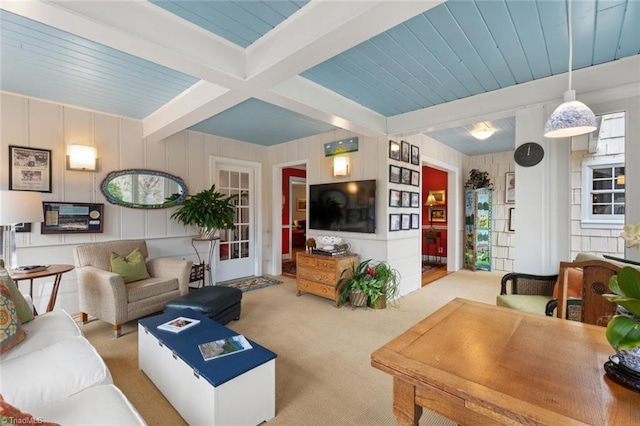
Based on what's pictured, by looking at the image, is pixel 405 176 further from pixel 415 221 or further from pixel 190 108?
pixel 190 108

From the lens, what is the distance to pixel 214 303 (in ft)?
8.99

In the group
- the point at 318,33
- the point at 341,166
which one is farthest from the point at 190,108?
the point at 341,166

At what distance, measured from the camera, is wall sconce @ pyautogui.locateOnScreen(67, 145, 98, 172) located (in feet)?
10.8

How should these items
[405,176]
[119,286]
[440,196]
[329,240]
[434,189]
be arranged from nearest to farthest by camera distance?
[119,286] < [329,240] < [405,176] < [440,196] < [434,189]

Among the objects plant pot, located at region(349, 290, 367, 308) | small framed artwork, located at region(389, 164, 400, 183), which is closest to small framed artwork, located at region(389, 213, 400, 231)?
small framed artwork, located at region(389, 164, 400, 183)

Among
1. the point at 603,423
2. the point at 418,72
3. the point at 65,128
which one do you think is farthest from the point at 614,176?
the point at 65,128

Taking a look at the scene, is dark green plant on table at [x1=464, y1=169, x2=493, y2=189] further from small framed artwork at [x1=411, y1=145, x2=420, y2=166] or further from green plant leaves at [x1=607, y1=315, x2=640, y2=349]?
green plant leaves at [x1=607, y1=315, x2=640, y2=349]

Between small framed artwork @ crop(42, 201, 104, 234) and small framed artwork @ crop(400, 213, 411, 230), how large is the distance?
4.09 metres

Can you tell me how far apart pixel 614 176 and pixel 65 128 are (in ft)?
19.1

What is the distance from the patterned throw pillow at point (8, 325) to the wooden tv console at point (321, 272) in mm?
2877

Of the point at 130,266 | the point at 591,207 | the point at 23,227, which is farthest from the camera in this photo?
the point at 130,266

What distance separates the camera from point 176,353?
174 centimetres

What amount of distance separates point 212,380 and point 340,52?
207 centimetres

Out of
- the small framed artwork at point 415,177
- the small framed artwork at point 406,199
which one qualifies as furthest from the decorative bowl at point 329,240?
the small framed artwork at point 415,177
